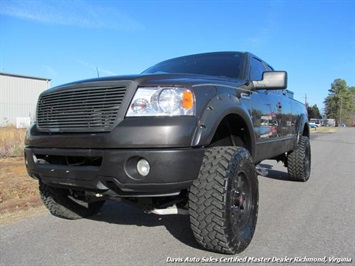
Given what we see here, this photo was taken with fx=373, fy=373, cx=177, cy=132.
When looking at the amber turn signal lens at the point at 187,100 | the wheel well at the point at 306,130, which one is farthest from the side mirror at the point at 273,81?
the wheel well at the point at 306,130

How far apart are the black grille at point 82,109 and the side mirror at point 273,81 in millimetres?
2002

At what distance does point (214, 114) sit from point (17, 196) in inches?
156

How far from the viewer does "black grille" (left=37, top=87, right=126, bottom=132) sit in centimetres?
305

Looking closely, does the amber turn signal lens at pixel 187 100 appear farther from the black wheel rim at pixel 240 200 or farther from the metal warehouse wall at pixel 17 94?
the metal warehouse wall at pixel 17 94

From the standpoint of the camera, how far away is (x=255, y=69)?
16.9ft

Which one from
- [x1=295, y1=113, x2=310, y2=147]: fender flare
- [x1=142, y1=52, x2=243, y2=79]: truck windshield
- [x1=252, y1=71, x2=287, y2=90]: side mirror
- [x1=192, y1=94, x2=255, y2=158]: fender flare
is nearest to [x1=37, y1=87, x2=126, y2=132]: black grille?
[x1=192, y1=94, x2=255, y2=158]: fender flare

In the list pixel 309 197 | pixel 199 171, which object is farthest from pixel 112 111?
pixel 309 197

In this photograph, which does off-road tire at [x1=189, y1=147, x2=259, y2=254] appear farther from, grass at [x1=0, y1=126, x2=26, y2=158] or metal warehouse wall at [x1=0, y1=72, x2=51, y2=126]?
metal warehouse wall at [x1=0, y1=72, x2=51, y2=126]

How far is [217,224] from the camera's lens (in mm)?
3057

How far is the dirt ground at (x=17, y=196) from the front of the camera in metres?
4.84

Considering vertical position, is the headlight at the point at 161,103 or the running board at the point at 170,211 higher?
the headlight at the point at 161,103

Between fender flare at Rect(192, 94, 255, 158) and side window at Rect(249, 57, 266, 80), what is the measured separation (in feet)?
3.77

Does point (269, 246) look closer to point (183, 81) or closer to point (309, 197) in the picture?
point (183, 81)

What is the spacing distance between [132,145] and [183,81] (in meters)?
0.73
